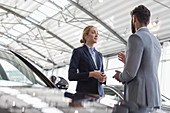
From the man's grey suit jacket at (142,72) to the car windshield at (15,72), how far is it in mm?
747

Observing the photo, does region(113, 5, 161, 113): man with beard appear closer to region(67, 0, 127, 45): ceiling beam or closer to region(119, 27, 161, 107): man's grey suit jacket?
region(119, 27, 161, 107): man's grey suit jacket

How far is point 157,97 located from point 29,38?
16960 mm

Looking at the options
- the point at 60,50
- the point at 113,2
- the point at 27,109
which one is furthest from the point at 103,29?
the point at 27,109

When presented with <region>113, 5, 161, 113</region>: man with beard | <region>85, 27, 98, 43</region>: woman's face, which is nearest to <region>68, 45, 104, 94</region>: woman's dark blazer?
<region>85, 27, 98, 43</region>: woman's face

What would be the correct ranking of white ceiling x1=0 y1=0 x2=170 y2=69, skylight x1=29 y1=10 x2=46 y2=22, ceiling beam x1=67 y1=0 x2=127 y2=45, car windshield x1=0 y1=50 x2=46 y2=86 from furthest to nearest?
skylight x1=29 y1=10 x2=46 y2=22 < ceiling beam x1=67 y1=0 x2=127 y2=45 < white ceiling x1=0 y1=0 x2=170 y2=69 < car windshield x1=0 y1=50 x2=46 y2=86

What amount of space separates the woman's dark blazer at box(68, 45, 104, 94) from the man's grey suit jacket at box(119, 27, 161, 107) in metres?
0.57

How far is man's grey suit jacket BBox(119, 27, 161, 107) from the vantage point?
140cm

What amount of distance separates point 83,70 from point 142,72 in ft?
2.50

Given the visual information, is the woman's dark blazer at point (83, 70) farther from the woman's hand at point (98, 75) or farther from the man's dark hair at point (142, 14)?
the man's dark hair at point (142, 14)

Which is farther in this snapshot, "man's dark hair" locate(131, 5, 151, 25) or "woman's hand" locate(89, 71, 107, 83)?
"woman's hand" locate(89, 71, 107, 83)

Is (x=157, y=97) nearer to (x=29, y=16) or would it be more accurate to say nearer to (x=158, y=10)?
(x=158, y=10)

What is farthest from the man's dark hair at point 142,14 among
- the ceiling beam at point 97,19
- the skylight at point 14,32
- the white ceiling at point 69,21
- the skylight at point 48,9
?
the skylight at point 14,32

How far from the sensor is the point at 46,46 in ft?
56.0

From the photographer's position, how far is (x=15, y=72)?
1.70 meters
